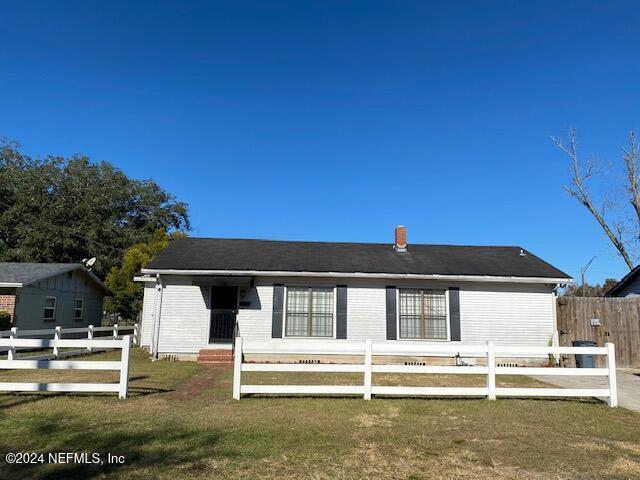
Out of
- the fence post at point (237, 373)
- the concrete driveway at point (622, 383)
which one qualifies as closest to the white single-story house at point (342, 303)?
the concrete driveway at point (622, 383)

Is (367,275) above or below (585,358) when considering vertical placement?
above

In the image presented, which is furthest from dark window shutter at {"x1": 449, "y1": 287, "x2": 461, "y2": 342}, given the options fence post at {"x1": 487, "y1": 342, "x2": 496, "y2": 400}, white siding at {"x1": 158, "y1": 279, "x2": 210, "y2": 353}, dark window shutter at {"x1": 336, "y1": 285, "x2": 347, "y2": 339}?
white siding at {"x1": 158, "y1": 279, "x2": 210, "y2": 353}

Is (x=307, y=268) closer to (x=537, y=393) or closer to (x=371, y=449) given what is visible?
(x=537, y=393)

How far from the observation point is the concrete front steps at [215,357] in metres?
13.9

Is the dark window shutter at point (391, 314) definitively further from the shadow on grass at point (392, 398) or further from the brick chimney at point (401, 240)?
the shadow on grass at point (392, 398)

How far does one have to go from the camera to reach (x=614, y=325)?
14.0m

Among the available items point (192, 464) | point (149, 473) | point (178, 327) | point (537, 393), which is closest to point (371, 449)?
point (192, 464)

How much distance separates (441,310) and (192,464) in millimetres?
11527

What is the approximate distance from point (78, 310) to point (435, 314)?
19417 millimetres

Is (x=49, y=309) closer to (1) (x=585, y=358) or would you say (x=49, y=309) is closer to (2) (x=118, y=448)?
(2) (x=118, y=448)

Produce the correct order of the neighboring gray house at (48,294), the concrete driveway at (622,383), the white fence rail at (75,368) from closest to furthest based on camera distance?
1. the white fence rail at (75,368)
2. the concrete driveway at (622,383)
3. the neighboring gray house at (48,294)

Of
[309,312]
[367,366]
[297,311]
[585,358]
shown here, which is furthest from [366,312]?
[367,366]

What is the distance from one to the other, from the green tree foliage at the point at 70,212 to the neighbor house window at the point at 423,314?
95.3 feet

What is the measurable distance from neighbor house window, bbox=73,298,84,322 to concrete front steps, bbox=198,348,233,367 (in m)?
13.6
